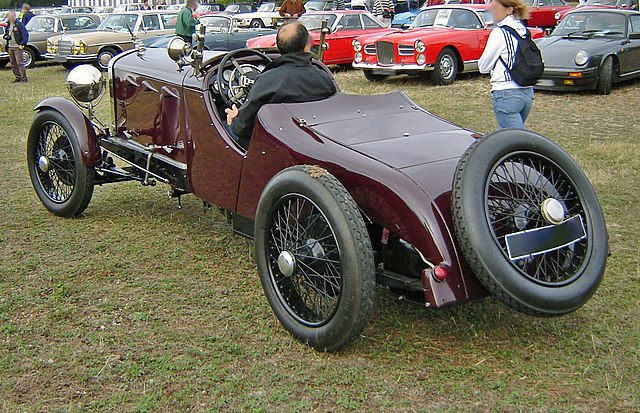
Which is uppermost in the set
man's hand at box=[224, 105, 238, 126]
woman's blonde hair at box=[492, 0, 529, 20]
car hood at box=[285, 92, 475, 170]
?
woman's blonde hair at box=[492, 0, 529, 20]

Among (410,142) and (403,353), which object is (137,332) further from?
(410,142)

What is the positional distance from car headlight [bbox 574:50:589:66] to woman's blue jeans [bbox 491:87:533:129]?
6.00 metres

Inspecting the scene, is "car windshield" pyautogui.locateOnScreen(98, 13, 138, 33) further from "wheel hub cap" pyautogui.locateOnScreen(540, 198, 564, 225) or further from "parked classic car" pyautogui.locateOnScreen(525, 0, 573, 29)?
"wheel hub cap" pyautogui.locateOnScreen(540, 198, 564, 225)

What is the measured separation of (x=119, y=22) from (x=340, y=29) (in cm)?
674

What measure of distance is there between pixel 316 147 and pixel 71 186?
2.72m

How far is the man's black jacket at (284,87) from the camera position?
162 inches

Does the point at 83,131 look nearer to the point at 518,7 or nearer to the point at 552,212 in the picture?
Result: the point at 518,7

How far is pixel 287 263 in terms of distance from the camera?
344 cm

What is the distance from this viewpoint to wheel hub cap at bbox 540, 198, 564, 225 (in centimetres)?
325

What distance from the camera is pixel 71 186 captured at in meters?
5.61

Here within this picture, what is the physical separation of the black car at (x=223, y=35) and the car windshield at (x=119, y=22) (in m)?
1.96

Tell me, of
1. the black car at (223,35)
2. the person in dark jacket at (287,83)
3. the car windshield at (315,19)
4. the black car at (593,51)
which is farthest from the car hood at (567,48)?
the person in dark jacket at (287,83)

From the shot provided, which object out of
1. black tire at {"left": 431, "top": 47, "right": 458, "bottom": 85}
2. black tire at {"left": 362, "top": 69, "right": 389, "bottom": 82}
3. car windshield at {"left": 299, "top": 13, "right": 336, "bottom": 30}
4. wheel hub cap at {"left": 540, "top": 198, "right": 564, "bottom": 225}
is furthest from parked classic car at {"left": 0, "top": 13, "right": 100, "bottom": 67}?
wheel hub cap at {"left": 540, "top": 198, "right": 564, "bottom": 225}

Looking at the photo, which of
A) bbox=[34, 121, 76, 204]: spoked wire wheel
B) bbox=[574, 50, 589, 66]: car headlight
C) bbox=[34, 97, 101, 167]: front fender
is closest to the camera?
bbox=[34, 97, 101, 167]: front fender
